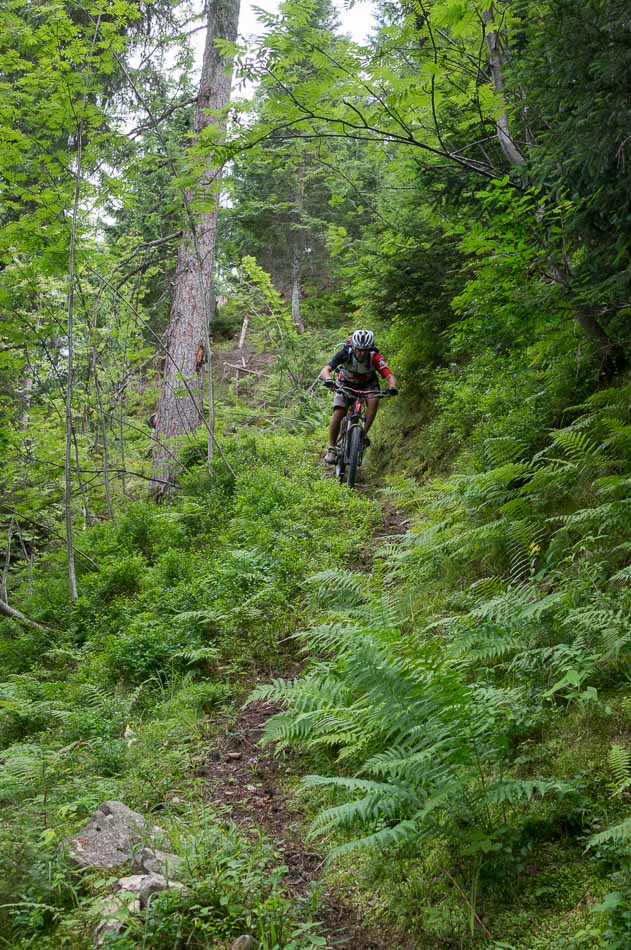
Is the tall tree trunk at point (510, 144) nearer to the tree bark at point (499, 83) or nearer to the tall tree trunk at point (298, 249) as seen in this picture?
the tree bark at point (499, 83)

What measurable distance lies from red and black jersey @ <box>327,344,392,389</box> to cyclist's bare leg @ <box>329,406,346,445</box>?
463mm

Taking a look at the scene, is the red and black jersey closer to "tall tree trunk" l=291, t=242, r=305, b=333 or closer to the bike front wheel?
the bike front wheel

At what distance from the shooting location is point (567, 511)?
5.30 m

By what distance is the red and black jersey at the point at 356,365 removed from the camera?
10.1 metres

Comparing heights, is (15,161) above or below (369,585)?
above

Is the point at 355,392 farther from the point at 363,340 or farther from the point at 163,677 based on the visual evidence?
the point at 163,677

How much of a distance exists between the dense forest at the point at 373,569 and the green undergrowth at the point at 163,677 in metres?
0.03

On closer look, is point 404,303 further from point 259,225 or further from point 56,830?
point 259,225

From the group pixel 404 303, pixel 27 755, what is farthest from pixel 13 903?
pixel 404 303

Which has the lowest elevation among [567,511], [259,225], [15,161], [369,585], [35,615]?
[35,615]

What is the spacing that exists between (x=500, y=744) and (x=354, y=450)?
23.0 ft

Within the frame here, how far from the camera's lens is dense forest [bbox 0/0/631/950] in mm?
2826

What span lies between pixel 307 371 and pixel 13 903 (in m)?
15.5

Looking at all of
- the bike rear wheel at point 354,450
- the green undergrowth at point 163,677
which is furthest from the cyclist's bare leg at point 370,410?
the green undergrowth at point 163,677
